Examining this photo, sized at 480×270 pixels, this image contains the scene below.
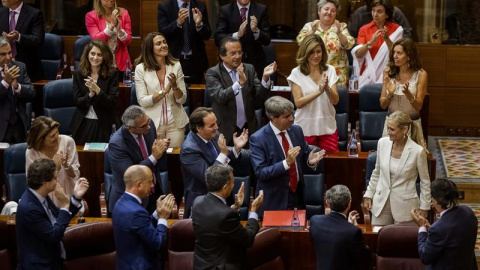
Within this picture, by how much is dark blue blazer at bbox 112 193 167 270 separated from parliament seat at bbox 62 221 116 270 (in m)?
0.36

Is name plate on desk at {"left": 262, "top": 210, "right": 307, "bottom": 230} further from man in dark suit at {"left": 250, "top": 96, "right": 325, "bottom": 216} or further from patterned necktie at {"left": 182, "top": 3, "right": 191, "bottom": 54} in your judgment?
patterned necktie at {"left": 182, "top": 3, "right": 191, "bottom": 54}

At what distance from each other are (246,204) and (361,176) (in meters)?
0.91

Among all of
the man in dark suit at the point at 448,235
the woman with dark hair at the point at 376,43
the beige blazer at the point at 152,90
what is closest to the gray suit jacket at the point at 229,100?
the beige blazer at the point at 152,90

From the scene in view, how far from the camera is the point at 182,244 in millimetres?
5836

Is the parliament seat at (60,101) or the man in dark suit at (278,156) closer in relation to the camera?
the man in dark suit at (278,156)

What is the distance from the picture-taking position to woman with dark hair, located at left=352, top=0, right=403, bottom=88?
851cm

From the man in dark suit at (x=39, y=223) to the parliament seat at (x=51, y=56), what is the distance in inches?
150

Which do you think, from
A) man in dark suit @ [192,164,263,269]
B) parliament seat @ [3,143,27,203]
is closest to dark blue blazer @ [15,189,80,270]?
man in dark suit @ [192,164,263,269]

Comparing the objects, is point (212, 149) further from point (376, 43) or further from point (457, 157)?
point (457, 157)

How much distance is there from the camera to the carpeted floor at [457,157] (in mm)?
8453

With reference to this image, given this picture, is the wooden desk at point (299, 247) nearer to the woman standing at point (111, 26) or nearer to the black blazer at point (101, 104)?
the black blazer at point (101, 104)

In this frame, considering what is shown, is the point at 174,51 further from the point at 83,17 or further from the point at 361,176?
the point at 361,176

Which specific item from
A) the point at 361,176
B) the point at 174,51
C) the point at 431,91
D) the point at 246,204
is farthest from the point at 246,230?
the point at 431,91

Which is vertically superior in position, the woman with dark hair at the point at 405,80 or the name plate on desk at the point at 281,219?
the woman with dark hair at the point at 405,80
